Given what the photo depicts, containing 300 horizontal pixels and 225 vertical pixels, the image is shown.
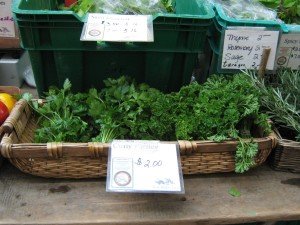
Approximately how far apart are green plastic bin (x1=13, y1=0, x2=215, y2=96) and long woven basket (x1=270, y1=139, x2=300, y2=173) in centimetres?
39

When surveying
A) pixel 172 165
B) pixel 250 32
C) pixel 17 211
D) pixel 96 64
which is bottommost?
pixel 17 211

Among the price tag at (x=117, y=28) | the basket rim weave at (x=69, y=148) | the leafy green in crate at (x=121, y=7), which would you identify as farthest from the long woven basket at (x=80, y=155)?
the leafy green in crate at (x=121, y=7)

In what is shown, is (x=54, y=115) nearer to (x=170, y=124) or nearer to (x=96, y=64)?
(x=96, y=64)

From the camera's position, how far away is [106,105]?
1.08 meters

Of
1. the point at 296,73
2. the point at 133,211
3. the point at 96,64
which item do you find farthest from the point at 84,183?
the point at 296,73

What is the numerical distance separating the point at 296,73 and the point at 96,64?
0.66 meters

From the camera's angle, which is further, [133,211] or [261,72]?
[261,72]

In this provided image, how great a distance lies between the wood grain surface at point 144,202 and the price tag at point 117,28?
1.37 feet

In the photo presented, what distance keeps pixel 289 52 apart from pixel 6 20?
1.08 metres

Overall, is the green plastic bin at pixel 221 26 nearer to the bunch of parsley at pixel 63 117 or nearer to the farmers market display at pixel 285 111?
the farmers market display at pixel 285 111

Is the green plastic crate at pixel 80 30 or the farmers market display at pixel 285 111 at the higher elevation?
the green plastic crate at pixel 80 30

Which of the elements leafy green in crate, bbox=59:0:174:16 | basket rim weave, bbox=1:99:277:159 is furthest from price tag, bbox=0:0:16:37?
basket rim weave, bbox=1:99:277:159

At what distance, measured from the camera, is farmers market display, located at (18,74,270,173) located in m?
0.99

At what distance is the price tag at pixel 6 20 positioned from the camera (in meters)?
1.36
